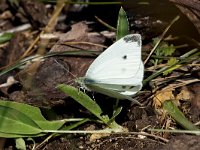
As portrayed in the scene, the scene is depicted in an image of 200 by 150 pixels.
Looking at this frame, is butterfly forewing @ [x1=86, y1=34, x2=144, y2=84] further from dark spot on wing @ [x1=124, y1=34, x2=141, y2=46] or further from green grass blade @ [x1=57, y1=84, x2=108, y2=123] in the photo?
green grass blade @ [x1=57, y1=84, x2=108, y2=123]

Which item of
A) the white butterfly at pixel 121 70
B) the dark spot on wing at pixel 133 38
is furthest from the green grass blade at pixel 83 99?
the dark spot on wing at pixel 133 38

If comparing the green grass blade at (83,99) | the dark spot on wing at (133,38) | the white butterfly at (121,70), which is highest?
the dark spot on wing at (133,38)

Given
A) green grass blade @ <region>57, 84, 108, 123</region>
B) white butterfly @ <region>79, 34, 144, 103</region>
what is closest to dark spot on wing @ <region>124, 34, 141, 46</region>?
white butterfly @ <region>79, 34, 144, 103</region>

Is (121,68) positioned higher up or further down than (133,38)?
further down

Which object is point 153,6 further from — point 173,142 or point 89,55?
point 173,142

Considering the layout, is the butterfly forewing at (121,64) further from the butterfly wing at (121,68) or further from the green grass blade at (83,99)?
the green grass blade at (83,99)

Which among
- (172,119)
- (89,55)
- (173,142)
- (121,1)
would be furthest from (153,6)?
(173,142)

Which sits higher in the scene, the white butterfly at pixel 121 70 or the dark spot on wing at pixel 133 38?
the dark spot on wing at pixel 133 38

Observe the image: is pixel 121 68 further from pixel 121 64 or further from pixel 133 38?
pixel 133 38

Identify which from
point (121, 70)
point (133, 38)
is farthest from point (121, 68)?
point (133, 38)
